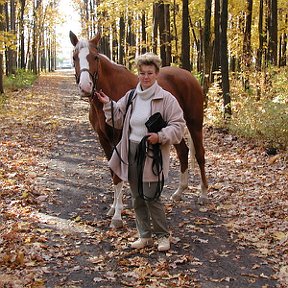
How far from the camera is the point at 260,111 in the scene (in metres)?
11.1

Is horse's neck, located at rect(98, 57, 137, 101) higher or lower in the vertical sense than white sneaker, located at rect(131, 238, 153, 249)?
higher

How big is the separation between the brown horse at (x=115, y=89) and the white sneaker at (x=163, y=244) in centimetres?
A: 92

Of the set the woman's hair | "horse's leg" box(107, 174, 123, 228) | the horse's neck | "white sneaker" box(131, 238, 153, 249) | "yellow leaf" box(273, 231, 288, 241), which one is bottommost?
"yellow leaf" box(273, 231, 288, 241)

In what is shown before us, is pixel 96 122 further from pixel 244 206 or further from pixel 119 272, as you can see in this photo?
pixel 244 206

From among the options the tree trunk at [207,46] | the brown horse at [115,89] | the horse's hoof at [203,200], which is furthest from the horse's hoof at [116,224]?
the tree trunk at [207,46]

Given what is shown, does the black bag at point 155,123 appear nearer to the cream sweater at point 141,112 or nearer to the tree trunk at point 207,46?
the cream sweater at point 141,112

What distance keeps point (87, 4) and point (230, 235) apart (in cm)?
4549

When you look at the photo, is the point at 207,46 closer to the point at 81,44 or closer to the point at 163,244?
the point at 81,44

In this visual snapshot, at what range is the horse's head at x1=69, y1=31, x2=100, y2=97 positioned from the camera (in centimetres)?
507

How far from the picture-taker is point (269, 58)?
20.6m

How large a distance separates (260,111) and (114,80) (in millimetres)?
6267

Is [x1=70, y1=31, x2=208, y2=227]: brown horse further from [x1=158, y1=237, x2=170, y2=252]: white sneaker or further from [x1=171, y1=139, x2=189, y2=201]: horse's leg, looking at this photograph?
[x1=158, y1=237, x2=170, y2=252]: white sneaker

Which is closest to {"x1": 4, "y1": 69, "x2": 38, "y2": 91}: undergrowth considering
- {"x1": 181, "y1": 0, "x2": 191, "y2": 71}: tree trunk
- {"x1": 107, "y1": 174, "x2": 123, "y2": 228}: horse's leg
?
{"x1": 181, "y1": 0, "x2": 191, "y2": 71}: tree trunk

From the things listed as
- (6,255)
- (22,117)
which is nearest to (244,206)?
(6,255)
